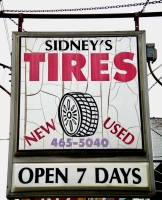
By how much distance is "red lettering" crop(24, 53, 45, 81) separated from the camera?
19.6ft

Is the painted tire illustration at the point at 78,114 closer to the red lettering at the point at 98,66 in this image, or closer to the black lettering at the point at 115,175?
the red lettering at the point at 98,66

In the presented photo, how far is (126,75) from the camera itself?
19.8 ft

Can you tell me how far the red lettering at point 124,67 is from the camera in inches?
237

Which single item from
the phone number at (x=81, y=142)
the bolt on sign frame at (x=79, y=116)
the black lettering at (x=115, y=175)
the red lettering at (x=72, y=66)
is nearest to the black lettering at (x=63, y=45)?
the bolt on sign frame at (x=79, y=116)

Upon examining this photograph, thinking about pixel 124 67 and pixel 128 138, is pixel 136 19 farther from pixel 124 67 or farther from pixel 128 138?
pixel 128 138

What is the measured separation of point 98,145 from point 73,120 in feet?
1.65

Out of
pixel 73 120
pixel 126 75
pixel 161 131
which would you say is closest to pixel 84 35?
pixel 126 75

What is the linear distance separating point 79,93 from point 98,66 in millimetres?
540

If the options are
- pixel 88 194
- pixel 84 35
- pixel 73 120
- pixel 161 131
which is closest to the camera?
pixel 88 194

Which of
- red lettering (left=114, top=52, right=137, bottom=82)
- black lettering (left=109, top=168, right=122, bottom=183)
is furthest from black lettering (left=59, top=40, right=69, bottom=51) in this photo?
black lettering (left=109, top=168, right=122, bottom=183)

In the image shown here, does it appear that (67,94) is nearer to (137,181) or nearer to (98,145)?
(98,145)

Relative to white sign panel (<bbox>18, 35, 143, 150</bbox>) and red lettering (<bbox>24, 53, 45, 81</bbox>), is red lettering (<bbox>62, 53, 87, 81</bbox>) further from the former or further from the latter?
red lettering (<bbox>24, 53, 45, 81</bbox>)

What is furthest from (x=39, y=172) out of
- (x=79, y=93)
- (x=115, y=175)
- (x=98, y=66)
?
(x=98, y=66)

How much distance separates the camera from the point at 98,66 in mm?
6090
